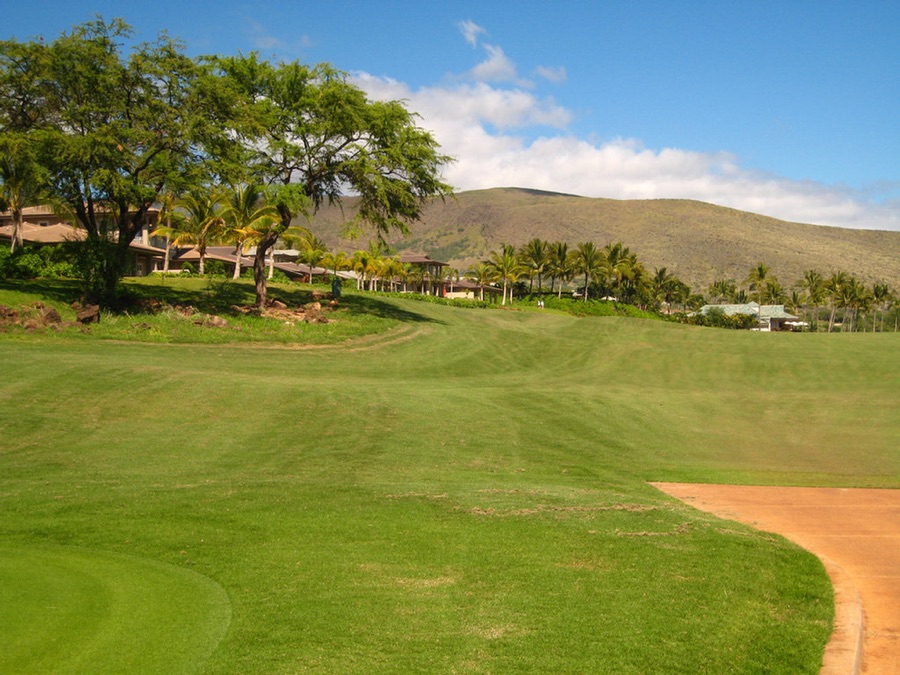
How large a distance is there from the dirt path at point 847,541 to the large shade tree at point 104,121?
106 ft

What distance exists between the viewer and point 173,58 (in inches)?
1642

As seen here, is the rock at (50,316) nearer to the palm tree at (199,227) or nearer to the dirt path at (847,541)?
the dirt path at (847,541)

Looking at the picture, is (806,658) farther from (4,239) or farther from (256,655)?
(4,239)

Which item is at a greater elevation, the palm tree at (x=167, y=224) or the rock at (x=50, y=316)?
the palm tree at (x=167, y=224)

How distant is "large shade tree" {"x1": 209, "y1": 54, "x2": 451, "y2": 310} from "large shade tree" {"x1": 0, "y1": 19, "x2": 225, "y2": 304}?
4604 mm

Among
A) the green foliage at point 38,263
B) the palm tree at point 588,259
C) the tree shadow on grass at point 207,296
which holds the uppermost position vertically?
the palm tree at point 588,259

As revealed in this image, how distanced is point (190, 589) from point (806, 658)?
672 cm

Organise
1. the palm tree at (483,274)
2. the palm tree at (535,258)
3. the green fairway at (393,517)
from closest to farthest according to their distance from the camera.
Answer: the green fairway at (393,517) < the palm tree at (483,274) < the palm tree at (535,258)

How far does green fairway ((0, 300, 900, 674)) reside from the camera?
769 centimetres

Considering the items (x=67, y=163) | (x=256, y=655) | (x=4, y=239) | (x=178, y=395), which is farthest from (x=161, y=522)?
(x=4, y=239)

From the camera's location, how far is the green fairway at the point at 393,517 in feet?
25.2

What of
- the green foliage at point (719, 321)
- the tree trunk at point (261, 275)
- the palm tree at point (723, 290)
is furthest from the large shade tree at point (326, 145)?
the palm tree at point (723, 290)

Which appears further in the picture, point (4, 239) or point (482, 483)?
point (4, 239)

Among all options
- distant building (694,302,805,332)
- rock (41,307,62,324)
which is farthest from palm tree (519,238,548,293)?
rock (41,307,62,324)
